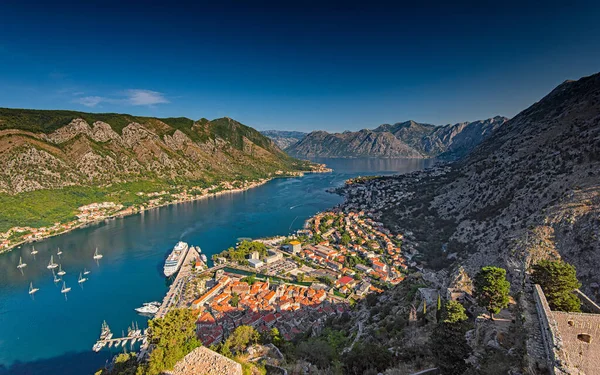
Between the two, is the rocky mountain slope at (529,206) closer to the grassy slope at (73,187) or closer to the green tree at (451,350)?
the green tree at (451,350)

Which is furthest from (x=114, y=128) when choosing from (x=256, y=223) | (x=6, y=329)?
(x=6, y=329)

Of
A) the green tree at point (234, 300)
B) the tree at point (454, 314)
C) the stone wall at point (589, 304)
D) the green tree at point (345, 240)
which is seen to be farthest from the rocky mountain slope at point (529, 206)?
the green tree at point (234, 300)

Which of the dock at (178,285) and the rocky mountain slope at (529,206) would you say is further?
the dock at (178,285)

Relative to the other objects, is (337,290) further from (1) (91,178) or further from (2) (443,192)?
(1) (91,178)

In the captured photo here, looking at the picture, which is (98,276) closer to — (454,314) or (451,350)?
(454,314)

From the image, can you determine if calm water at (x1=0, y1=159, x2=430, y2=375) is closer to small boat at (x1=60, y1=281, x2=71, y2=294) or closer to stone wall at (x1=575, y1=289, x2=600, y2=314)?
small boat at (x1=60, y1=281, x2=71, y2=294)
